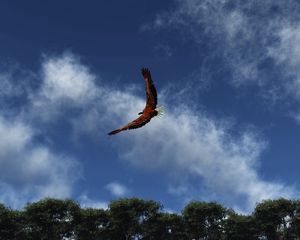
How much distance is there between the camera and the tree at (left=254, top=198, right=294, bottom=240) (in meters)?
98.6

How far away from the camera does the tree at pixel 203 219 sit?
9975cm

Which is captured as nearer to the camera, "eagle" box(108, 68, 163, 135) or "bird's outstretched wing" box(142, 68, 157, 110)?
"eagle" box(108, 68, 163, 135)

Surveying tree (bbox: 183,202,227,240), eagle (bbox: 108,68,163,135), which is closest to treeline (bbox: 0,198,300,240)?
tree (bbox: 183,202,227,240)

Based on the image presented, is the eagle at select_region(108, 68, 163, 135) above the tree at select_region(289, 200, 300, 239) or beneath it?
beneath

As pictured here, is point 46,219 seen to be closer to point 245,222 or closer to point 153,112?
point 245,222

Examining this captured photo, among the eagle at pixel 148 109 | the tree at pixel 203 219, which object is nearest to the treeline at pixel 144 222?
the tree at pixel 203 219

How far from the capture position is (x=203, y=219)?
101062mm

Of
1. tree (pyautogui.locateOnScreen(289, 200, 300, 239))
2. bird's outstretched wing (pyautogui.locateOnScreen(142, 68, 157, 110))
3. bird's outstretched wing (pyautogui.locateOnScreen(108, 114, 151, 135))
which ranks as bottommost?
bird's outstretched wing (pyautogui.locateOnScreen(108, 114, 151, 135))

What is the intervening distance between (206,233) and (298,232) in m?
17.8

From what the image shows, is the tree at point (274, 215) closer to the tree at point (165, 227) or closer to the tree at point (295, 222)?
the tree at point (295, 222)

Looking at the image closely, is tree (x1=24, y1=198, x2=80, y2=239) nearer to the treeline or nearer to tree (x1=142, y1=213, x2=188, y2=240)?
the treeline

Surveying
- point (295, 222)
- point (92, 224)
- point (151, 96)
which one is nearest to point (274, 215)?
point (295, 222)

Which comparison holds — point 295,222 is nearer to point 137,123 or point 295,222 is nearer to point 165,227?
point 165,227

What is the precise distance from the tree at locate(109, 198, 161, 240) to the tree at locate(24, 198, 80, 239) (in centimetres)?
854
